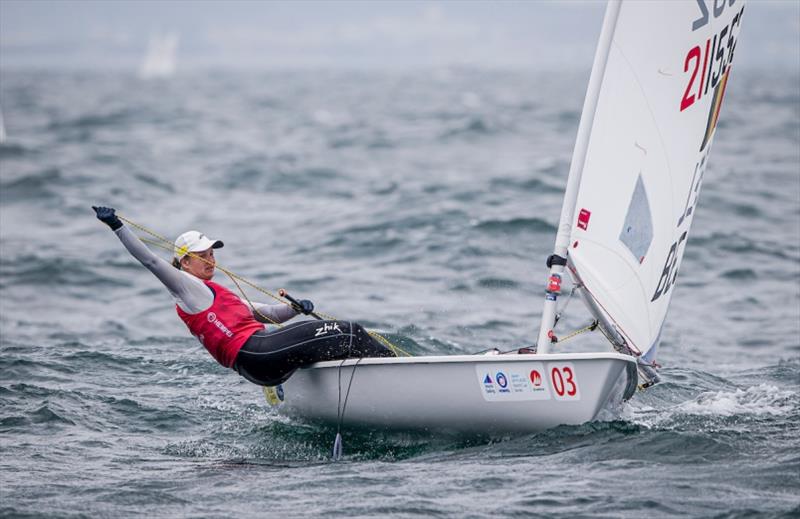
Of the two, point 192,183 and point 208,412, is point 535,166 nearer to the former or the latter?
point 192,183

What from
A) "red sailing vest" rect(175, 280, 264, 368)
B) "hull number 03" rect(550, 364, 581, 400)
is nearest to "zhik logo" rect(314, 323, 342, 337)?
"red sailing vest" rect(175, 280, 264, 368)

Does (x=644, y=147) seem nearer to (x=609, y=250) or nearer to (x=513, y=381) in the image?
(x=609, y=250)

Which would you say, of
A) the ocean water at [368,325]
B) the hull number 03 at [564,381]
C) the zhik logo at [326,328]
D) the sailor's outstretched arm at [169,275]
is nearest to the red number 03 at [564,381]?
the hull number 03 at [564,381]

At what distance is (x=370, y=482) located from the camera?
5117 millimetres

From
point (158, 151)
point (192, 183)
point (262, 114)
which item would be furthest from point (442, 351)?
point (262, 114)

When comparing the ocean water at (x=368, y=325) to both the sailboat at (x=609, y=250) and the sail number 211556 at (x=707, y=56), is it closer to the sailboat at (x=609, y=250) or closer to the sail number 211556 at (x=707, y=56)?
the sailboat at (x=609, y=250)

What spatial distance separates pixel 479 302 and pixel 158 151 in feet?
45.3

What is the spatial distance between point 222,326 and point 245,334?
0.12 meters

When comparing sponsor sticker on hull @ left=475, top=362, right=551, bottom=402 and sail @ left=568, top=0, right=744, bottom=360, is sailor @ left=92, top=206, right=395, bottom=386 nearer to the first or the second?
sponsor sticker on hull @ left=475, top=362, right=551, bottom=402

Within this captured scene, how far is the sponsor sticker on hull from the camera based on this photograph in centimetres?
533

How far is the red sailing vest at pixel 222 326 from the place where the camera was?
5.80 m

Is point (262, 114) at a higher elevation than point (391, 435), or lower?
higher

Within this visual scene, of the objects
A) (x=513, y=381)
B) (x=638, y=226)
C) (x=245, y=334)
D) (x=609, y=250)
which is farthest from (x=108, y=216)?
(x=638, y=226)

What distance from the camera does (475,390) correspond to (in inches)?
215
